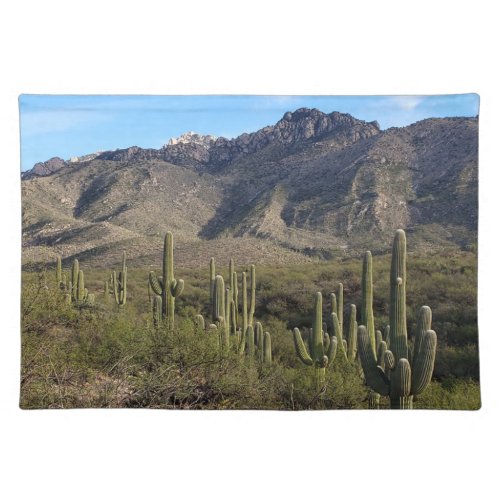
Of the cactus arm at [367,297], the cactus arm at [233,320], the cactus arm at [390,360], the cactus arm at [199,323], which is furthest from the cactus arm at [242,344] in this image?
the cactus arm at [390,360]

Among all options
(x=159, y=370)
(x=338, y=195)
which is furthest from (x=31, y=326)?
(x=338, y=195)

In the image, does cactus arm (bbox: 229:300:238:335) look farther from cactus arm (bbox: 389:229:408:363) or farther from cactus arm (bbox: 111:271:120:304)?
cactus arm (bbox: 389:229:408:363)

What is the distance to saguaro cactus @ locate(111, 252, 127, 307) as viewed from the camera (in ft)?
34.0

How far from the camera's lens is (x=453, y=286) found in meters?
9.52

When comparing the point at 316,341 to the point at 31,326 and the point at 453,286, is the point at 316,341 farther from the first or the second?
the point at 31,326

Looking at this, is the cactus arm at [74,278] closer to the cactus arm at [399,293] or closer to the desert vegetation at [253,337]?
the desert vegetation at [253,337]

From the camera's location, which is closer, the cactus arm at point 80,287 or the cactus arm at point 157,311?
the cactus arm at point 157,311

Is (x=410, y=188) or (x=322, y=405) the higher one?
(x=410, y=188)

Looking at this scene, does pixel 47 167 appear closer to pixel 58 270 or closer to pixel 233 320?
pixel 58 270

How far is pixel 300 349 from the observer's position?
9.67m

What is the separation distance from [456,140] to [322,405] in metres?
3.77

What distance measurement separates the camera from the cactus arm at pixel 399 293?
888 cm

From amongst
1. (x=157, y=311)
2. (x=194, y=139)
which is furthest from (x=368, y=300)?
(x=194, y=139)

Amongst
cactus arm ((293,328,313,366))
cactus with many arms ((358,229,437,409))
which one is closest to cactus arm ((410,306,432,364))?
cactus with many arms ((358,229,437,409))
